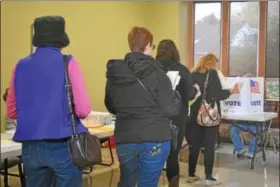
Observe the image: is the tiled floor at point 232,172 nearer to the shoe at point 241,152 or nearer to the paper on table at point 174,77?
the shoe at point 241,152

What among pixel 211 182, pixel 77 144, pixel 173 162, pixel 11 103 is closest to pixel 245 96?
pixel 211 182

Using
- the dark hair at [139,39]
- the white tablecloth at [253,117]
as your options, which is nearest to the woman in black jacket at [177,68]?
the dark hair at [139,39]

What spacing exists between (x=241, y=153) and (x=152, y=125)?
1.69m

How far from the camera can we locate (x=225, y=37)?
312 cm

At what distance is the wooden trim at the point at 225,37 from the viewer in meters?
3.07

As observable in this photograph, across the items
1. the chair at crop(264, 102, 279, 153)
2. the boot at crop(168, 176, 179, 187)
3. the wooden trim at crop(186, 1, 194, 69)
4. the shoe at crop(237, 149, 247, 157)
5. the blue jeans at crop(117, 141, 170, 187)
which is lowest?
the boot at crop(168, 176, 179, 187)

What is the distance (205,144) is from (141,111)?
4.62 feet

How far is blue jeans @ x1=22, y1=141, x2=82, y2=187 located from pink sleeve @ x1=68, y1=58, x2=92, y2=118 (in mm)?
143

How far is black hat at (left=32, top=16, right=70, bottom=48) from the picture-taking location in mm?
1611

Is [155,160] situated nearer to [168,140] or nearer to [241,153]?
[168,140]

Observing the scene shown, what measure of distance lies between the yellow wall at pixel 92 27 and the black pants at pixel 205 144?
0.79 metres

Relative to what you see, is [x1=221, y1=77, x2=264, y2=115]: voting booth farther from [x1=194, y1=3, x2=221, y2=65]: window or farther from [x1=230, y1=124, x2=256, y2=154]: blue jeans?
[x1=194, y1=3, x2=221, y2=65]: window

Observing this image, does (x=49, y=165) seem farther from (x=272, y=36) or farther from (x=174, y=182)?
(x=272, y=36)

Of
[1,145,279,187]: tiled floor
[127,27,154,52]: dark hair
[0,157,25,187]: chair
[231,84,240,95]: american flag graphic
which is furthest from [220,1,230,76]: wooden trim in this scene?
[0,157,25,187]: chair
